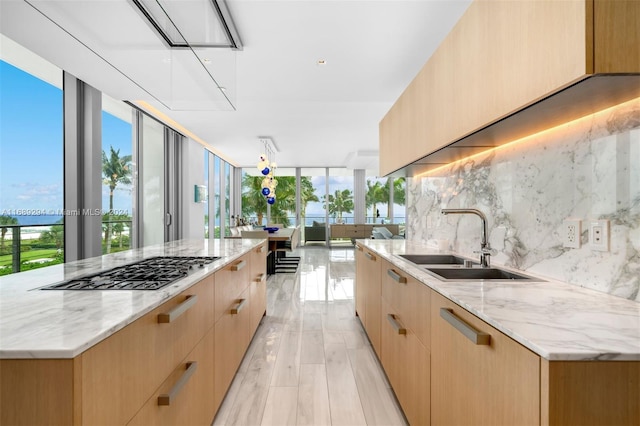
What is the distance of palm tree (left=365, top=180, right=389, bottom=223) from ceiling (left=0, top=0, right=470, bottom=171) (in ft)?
24.5

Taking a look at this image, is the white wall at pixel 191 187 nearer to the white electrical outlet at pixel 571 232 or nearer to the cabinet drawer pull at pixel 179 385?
the cabinet drawer pull at pixel 179 385

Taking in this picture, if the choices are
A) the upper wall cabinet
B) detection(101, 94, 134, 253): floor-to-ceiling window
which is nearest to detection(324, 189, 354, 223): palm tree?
detection(101, 94, 134, 253): floor-to-ceiling window

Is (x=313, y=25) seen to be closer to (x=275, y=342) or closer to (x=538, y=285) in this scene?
(x=538, y=285)

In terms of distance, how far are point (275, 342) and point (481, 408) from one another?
7.14 ft

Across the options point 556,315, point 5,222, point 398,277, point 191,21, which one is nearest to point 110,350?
point 556,315

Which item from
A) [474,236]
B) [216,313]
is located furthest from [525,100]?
[216,313]

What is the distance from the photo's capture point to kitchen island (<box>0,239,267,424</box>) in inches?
27.1

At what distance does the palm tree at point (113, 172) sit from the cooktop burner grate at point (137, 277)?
2.28 metres

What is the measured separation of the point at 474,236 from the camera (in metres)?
2.18

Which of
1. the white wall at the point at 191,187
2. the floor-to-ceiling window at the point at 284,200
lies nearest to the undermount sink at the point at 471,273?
the white wall at the point at 191,187

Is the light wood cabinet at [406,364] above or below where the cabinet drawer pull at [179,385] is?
below

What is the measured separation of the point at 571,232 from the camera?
132 cm

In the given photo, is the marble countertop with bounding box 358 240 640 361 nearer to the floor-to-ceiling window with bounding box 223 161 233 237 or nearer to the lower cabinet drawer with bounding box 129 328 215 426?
the lower cabinet drawer with bounding box 129 328 215 426

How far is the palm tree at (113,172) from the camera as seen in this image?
3.65 meters
